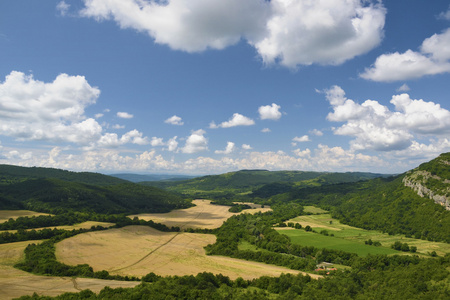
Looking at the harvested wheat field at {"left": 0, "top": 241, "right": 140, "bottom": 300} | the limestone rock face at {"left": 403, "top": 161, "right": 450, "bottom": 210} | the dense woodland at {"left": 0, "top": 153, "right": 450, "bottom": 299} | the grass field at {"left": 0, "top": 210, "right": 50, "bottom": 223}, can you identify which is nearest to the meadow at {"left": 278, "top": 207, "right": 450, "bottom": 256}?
the dense woodland at {"left": 0, "top": 153, "right": 450, "bottom": 299}

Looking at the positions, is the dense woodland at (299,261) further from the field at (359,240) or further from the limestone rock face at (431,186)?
the field at (359,240)

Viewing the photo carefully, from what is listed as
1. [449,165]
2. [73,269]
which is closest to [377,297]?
[73,269]

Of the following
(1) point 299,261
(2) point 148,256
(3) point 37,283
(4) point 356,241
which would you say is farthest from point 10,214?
(4) point 356,241

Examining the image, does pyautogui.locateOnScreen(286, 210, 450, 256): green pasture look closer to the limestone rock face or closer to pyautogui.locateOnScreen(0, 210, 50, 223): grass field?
the limestone rock face

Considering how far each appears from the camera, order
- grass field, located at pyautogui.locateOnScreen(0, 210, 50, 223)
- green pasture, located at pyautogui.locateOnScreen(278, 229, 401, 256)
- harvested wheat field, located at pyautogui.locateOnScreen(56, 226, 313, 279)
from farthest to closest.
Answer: grass field, located at pyautogui.locateOnScreen(0, 210, 50, 223) < green pasture, located at pyautogui.locateOnScreen(278, 229, 401, 256) < harvested wheat field, located at pyautogui.locateOnScreen(56, 226, 313, 279)

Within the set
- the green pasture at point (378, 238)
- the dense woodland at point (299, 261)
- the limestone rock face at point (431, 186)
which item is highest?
the limestone rock face at point (431, 186)

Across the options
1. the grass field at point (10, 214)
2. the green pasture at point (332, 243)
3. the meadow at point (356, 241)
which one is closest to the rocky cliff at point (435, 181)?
the meadow at point (356, 241)

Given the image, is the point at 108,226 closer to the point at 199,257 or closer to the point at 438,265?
the point at 199,257
